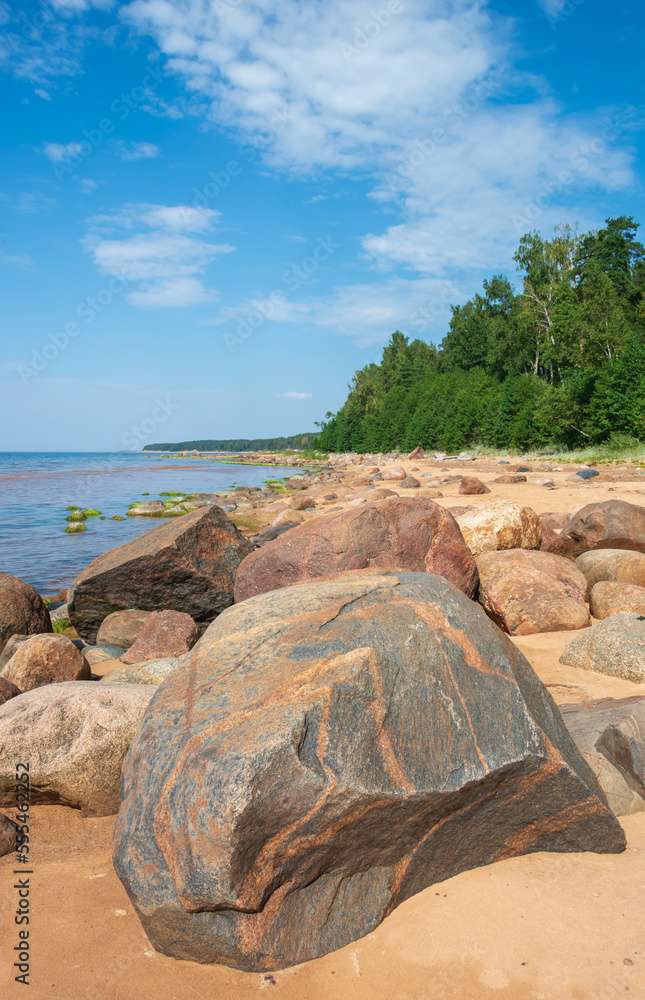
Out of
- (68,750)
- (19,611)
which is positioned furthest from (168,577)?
(68,750)

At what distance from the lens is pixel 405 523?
7.61 metres

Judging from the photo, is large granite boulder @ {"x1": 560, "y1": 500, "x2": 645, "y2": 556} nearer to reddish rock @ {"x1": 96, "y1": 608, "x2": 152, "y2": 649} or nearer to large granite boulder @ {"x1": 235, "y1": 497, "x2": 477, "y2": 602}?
large granite boulder @ {"x1": 235, "y1": 497, "x2": 477, "y2": 602}

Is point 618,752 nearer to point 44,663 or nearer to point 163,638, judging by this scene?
point 44,663

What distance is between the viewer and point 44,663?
6.13 meters

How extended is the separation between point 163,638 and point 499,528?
5.20 meters

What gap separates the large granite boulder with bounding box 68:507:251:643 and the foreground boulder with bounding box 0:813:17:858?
4.98 metres

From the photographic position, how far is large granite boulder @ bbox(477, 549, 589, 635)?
732 centimetres

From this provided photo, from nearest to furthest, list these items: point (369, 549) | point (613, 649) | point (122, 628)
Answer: point (613, 649) < point (369, 549) < point (122, 628)

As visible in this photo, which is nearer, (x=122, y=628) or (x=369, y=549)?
(x=369, y=549)

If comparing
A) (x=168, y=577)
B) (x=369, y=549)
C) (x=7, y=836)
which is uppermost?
(x=369, y=549)

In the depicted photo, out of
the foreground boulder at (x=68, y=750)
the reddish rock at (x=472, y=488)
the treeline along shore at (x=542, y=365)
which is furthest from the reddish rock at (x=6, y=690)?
the treeline along shore at (x=542, y=365)

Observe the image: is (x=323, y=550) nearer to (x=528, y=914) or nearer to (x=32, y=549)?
(x=528, y=914)

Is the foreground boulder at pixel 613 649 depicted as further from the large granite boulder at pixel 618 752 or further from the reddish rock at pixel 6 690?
the reddish rock at pixel 6 690

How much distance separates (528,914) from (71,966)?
1.99 meters
